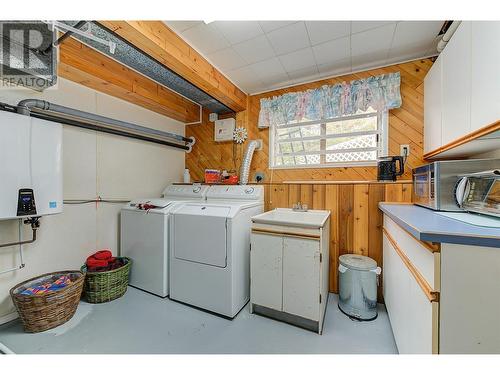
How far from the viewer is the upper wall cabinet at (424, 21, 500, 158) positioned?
3.51ft

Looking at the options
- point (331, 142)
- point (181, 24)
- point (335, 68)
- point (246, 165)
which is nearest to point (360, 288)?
point (331, 142)

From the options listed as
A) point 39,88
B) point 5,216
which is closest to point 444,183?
point 5,216

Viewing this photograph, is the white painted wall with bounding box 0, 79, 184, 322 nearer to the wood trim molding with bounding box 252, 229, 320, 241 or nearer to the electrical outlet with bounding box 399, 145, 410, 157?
the wood trim molding with bounding box 252, 229, 320, 241

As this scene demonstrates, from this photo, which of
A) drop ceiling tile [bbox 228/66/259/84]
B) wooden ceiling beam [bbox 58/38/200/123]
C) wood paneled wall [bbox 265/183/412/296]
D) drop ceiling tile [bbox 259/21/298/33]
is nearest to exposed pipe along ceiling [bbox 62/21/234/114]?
wooden ceiling beam [bbox 58/38/200/123]

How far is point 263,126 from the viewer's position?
285cm

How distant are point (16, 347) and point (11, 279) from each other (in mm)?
617

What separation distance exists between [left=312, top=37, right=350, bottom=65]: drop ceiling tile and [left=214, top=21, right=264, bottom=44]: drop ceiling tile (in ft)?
2.10

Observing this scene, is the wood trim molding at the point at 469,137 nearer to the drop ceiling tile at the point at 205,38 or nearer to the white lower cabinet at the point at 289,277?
the white lower cabinet at the point at 289,277

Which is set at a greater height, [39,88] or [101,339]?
[39,88]

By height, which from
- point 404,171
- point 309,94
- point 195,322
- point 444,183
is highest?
point 309,94

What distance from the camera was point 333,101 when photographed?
2391 mm
